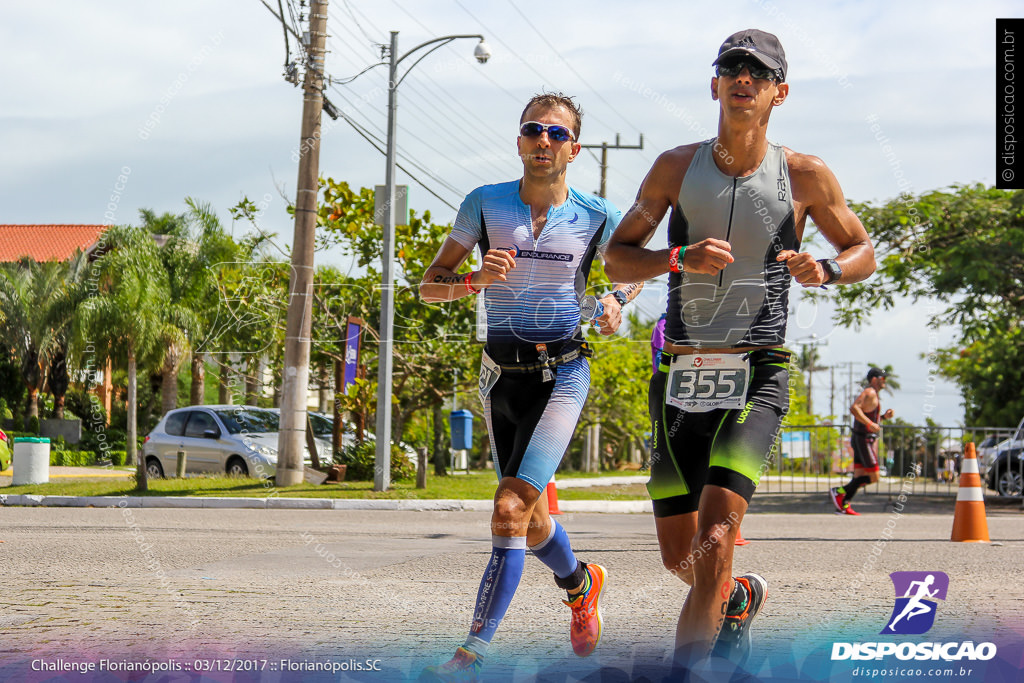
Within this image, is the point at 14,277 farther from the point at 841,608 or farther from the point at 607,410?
the point at 841,608

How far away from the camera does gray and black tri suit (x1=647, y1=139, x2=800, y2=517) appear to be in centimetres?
390

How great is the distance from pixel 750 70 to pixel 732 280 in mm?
734

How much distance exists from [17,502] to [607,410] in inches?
759

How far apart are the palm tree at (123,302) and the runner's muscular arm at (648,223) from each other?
74.7ft

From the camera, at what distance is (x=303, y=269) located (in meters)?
17.7

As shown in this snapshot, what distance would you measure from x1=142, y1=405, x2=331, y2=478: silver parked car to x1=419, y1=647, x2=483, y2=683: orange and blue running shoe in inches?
637

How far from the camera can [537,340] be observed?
4648mm

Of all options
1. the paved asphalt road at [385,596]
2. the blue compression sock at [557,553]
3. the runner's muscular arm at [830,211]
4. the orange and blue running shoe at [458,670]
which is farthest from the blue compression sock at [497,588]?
the runner's muscular arm at [830,211]

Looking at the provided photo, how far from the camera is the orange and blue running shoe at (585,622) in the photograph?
457 centimetres

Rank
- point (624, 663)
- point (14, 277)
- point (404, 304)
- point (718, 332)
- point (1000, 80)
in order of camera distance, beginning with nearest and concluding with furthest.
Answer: point (718, 332), point (624, 663), point (1000, 80), point (404, 304), point (14, 277)

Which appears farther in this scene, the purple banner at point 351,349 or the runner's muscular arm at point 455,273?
the purple banner at point 351,349

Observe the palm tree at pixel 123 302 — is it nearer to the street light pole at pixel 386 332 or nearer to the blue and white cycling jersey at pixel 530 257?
the street light pole at pixel 386 332

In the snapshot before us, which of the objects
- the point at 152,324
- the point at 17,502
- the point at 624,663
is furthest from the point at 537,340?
the point at 152,324

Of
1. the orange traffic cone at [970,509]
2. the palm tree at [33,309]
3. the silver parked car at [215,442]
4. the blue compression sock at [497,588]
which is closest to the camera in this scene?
the blue compression sock at [497,588]
